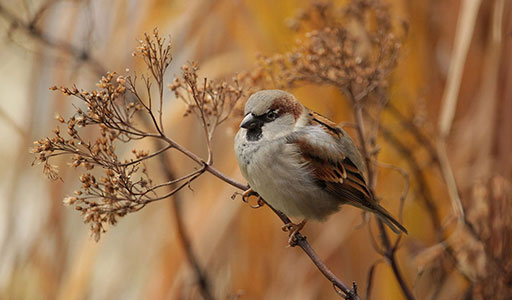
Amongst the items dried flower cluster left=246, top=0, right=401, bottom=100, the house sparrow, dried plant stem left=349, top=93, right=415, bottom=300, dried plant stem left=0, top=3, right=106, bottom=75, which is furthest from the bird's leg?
dried plant stem left=0, top=3, right=106, bottom=75

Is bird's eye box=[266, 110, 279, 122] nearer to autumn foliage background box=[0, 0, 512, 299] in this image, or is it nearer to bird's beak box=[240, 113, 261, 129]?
bird's beak box=[240, 113, 261, 129]

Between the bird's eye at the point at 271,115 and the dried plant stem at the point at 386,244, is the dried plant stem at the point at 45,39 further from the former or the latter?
the dried plant stem at the point at 386,244

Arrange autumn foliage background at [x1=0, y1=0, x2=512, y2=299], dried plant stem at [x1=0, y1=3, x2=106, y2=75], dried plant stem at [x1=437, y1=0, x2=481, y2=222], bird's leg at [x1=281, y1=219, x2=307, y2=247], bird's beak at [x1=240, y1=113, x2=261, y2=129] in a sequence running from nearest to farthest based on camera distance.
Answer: bird's beak at [x1=240, y1=113, x2=261, y2=129] < bird's leg at [x1=281, y1=219, x2=307, y2=247] < dried plant stem at [x1=0, y1=3, x2=106, y2=75] < dried plant stem at [x1=437, y1=0, x2=481, y2=222] < autumn foliage background at [x1=0, y1=0, x2=512, y2=299]

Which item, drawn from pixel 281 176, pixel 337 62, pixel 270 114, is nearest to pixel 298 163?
pixel 281 176

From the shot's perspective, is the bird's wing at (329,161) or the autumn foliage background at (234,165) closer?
the bird's wing at (329,161)

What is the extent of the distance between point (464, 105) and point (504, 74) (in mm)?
459

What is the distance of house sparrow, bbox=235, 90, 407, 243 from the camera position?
5.54 feet

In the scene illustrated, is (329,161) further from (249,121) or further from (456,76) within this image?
(456,76)

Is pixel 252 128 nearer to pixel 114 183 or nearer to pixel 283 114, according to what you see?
pixel 283 114

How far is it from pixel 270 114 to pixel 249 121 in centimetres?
9

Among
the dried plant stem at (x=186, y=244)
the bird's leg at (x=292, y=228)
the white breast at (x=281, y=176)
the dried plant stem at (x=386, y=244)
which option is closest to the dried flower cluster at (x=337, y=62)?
the dried plant stem at (x=386, y=244)

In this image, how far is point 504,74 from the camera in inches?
88.7

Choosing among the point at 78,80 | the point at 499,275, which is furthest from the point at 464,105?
the point at 78,80

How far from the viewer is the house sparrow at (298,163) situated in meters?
1.69
